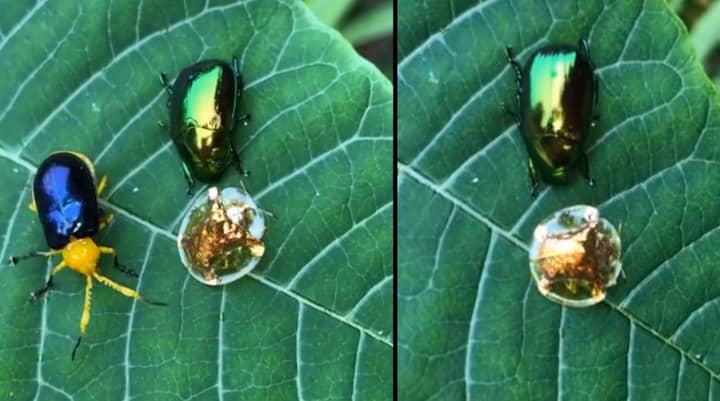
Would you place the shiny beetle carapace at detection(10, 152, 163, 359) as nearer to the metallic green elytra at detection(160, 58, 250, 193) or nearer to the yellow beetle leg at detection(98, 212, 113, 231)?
the yellow beetle leg at detection(98, 212, 113, 231)

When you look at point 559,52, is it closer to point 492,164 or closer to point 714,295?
point 492,164

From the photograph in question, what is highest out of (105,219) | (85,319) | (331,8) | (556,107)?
(331,8)

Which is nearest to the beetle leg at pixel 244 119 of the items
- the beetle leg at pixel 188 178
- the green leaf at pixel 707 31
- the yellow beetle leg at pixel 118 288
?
the beetle leg at pixel 188 178

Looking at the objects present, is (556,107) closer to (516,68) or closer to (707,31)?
(516,68)

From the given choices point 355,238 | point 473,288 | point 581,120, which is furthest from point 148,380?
point 581,120

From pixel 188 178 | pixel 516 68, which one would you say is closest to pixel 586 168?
pixel 516 68

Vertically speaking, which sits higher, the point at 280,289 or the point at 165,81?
the point at 165,81
